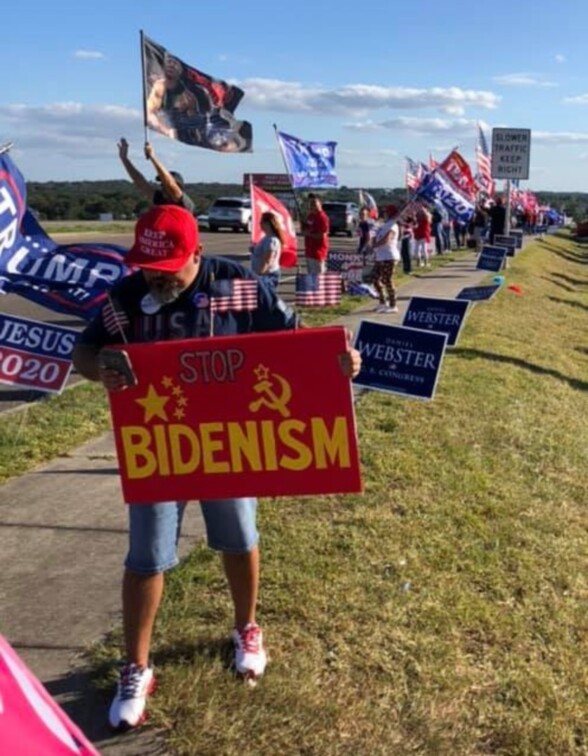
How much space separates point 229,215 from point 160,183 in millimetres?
36804

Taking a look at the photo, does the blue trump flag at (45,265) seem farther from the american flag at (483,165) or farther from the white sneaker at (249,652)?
the american flag at (483,165)

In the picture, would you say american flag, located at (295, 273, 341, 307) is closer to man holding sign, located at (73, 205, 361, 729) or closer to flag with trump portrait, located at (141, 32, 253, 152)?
flag with trump portrait, located at (141, 32, 253, 152)

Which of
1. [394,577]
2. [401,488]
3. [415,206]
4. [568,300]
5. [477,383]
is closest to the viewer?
[394,577]

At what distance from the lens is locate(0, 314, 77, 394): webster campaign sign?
647 centimetres

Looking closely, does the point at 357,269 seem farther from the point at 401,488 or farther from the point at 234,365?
the point at 234,365

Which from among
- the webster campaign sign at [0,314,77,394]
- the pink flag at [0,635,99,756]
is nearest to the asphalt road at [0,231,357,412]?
the webster campaign sign at [0,314,77,394]

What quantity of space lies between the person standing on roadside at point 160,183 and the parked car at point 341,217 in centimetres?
3600

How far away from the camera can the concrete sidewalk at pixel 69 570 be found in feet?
11.5

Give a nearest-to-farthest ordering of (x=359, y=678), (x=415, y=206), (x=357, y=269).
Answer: (x=359, y=678), (x=415, y=206), (x=357, y=269)

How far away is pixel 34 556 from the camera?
482 centimetres

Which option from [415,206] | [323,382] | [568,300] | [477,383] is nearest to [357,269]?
[415,206]

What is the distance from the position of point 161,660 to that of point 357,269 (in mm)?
15072

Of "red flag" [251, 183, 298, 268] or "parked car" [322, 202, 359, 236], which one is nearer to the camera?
"red flag" [251, 183, 298, 268]

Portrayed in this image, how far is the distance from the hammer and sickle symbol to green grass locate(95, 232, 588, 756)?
3.58 feet
